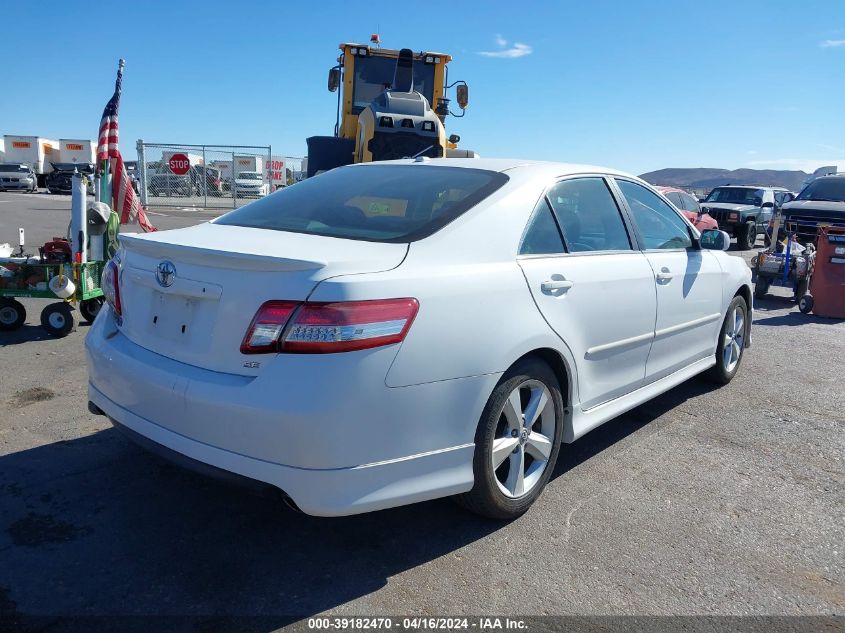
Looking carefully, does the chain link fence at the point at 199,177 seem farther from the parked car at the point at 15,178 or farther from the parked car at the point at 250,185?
the parked car at the point at 15,178

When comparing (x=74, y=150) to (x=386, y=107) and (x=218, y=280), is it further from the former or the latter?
(x=218, y=280)

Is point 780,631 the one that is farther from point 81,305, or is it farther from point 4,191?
point 4,191

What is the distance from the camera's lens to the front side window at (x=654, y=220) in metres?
4.36

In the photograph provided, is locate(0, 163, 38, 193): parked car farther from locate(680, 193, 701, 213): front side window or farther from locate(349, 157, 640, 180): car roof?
locate(349, 157, 640, 180): car roof

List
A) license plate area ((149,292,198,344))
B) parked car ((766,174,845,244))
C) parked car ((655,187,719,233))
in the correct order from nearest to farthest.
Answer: license plate area ((149,292,198,344)) < parked car ((766,174,845,244)) < parked car ((655,187,719,233))

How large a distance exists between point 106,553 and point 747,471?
129 inches

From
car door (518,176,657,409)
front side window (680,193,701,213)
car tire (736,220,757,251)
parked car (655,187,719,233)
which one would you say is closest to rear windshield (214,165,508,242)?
car door (518,176,657,409)

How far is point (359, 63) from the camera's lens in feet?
40.0

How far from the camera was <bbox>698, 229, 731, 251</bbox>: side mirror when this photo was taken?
4.92m

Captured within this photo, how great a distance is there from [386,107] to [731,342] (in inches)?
269

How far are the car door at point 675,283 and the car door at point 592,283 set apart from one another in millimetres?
160

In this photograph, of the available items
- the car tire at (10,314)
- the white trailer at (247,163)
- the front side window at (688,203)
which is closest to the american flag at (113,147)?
the car tire at (10,314)

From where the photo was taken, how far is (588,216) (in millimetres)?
3934

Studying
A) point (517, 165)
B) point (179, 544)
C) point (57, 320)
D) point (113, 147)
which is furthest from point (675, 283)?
point (113, 147)
